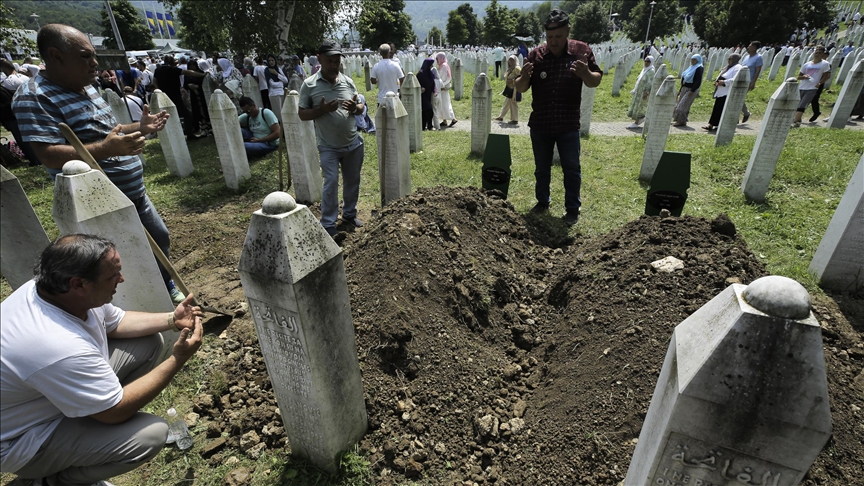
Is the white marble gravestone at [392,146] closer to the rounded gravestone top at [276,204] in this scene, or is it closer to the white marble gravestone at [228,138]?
the white marble gravestone at [228,138]

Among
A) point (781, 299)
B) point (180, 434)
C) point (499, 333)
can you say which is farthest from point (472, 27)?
point (781, 299)

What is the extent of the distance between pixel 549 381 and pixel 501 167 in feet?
12.0

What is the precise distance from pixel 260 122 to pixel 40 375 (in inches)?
303

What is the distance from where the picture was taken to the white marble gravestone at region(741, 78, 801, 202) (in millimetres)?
5555

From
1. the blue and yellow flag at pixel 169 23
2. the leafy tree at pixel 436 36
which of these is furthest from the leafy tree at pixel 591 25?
the blue and yellow flag at pixel 169 23

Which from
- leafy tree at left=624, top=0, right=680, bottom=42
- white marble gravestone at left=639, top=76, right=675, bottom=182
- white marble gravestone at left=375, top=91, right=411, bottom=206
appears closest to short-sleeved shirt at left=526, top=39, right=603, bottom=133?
white marble gravestone at left=375, top=91, right=411, bottom=206

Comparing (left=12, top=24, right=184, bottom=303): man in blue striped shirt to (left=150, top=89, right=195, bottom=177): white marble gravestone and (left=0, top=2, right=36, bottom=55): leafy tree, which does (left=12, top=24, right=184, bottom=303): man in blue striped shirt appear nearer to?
(left=150, top=89, right=195, bottom=177): white marble gravestone

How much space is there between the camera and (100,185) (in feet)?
9.36

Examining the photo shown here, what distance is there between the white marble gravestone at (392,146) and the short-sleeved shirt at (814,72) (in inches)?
417

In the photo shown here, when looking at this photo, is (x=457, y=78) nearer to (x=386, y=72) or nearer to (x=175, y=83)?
(x=386, y=72)

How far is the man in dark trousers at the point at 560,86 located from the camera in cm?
487

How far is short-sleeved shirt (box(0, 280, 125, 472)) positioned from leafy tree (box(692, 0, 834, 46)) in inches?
1725

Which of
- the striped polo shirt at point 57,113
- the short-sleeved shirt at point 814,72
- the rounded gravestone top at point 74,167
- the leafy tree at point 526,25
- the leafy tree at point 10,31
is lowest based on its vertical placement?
the short-sleeved shirt at point 814,72

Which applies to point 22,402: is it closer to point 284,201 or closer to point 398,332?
point 284,201
